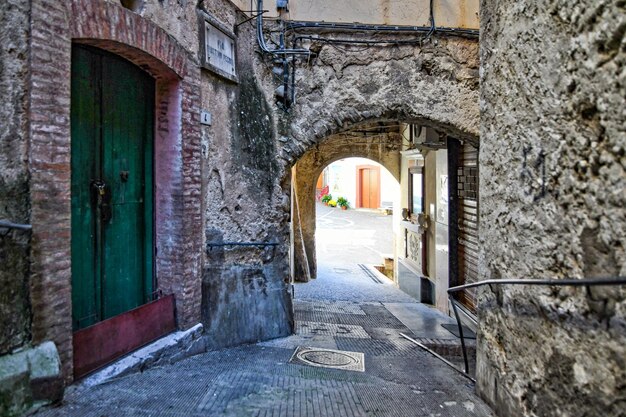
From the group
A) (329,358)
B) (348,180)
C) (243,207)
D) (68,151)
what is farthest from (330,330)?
(348,180)

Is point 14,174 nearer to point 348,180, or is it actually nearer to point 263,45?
point 263,45

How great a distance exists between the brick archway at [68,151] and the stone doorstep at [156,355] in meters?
0.14

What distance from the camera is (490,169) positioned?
321cm

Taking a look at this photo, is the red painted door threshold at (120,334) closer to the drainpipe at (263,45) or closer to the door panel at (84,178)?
the door panel at (84,178)

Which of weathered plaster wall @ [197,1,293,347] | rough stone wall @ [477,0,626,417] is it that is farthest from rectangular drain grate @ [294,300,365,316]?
rough stone wall @ [477,0,626,417]

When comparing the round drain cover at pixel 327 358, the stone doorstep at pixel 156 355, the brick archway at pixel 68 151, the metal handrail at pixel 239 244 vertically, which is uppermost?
the brick archway at pixel 68 151

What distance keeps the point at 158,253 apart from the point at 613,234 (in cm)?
346

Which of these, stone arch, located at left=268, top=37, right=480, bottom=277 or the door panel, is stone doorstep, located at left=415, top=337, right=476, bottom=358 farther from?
the door panel

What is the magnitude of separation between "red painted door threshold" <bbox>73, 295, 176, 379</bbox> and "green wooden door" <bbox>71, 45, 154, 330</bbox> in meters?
0.12

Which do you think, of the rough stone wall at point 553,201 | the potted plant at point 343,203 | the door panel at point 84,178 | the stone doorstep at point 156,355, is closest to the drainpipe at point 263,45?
the door panel at point 84,178

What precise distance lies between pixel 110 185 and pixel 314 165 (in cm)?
876

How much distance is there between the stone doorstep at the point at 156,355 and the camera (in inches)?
127

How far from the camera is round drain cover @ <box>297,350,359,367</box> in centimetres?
438

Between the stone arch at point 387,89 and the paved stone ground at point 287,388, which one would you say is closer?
the paved stone ground at point 287,388
